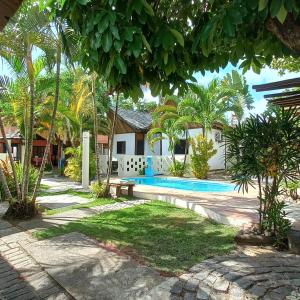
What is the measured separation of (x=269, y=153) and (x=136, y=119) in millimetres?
21093

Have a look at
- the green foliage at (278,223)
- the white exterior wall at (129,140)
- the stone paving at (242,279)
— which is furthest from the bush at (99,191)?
the white exterior wall at (129,140)

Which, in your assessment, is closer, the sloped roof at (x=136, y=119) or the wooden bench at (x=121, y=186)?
the wooden bench at (x=121, y=186)

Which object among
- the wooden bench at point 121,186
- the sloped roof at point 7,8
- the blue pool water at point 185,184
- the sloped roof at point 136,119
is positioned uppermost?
the sloped roof at point 136,119

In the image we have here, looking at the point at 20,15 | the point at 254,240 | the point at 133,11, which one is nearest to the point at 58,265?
the point at 254,240

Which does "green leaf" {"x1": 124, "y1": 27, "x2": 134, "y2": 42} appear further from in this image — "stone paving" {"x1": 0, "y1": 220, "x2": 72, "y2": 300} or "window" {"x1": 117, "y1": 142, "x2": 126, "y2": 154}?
"window" {"x1": 117, "y1": 142, "x2": 126, "y2": 154}

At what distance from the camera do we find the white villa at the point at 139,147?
20517mm

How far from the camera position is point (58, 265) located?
465 cm

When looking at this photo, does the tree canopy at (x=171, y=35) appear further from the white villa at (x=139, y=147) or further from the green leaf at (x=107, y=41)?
the white villa at (x=139, y=147)

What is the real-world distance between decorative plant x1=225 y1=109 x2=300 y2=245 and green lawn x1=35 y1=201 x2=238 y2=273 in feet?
2.85

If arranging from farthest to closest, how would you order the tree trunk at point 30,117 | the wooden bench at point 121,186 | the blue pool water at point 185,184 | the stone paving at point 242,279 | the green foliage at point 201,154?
the green foliage at point 201,154, the blue pool water at point 185,184, the wooden bench at point 121,186, the tree trunk at point 30,117, the stone paving at point 242,279

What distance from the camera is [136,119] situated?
26062 millimetres

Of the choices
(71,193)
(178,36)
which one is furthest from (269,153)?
(71,193)

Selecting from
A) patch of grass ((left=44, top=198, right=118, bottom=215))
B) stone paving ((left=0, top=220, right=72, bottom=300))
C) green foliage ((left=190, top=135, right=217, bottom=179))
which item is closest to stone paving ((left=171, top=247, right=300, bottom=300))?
stone paving ((left=0, top=220, right=72, bottom=300))

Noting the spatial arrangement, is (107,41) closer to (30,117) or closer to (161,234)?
(161,234)
